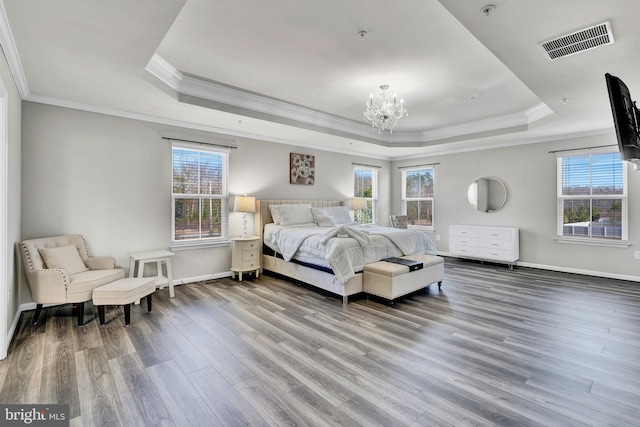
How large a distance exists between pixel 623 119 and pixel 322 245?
9.83ft

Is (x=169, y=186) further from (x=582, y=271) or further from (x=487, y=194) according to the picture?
(x=582, y=271)

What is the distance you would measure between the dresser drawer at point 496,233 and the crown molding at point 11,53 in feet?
22.3

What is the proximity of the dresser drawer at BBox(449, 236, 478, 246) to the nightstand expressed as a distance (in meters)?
4.07

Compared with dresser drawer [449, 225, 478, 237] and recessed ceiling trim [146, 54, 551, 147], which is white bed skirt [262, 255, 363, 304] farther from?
dresser drawer [449, 225, 478, 237]

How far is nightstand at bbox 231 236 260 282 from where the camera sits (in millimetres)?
4949

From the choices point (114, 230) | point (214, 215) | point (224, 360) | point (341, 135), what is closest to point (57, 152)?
point (114, 230)

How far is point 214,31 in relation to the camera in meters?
2.71

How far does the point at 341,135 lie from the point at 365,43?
2761mm

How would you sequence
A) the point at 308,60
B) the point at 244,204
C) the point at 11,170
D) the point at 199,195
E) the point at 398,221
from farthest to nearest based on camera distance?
1. the point at 398,221
2. the point at 244,204
3. the point at 199,195
4. the point at 308,60
5. the point at 11,170

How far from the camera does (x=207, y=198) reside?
16.4 ft

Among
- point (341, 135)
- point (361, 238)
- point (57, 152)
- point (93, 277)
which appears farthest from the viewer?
point (341, 135)

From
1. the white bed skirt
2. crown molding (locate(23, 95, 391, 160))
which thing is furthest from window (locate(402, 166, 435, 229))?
the white bed skirt

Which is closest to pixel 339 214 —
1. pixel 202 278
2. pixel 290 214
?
pixel 290 214

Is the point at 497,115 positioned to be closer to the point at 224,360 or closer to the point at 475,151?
the point at 475,151
